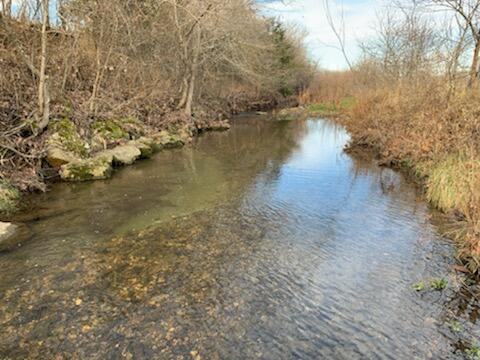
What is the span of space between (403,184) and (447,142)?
142 centimetres

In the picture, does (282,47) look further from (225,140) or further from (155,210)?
(155,210)

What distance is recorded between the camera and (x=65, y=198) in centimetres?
791

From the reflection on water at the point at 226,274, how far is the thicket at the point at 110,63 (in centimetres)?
226

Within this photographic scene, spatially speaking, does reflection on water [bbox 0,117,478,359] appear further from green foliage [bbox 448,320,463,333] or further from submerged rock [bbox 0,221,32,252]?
submerged rock [bbox 0,221,32,252]

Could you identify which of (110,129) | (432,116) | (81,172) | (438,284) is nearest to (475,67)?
(432,116)

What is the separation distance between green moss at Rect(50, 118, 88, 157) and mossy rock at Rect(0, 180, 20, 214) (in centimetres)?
233

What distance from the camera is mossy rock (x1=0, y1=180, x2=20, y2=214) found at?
700cm

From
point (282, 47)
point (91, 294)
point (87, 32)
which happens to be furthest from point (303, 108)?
point (91, 294)

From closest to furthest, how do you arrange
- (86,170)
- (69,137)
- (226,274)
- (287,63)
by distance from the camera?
(226,274) < (86,170) < (69,137) < (287,63)

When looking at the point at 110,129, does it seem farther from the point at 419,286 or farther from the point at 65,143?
the point at 419,286

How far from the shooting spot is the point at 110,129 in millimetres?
12031

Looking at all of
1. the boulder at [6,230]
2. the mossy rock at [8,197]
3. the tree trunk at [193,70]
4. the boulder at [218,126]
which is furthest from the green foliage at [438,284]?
the boulder at [218,126]

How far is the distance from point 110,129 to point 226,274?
28.5ft

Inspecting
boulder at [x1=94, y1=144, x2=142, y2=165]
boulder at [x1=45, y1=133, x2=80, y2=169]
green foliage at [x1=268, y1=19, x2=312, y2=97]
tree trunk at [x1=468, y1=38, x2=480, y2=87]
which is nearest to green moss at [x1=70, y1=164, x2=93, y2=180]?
boulder at [x1=45, y1=133, x2=80, y2=169]
